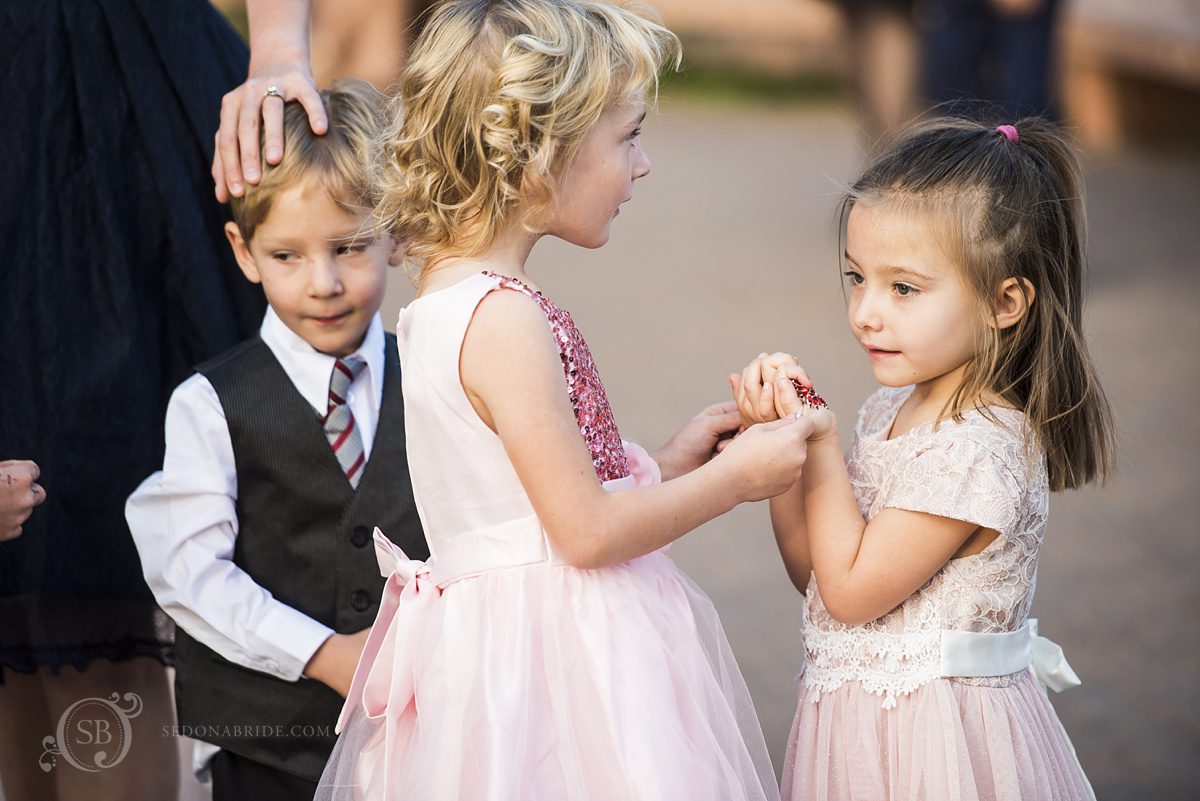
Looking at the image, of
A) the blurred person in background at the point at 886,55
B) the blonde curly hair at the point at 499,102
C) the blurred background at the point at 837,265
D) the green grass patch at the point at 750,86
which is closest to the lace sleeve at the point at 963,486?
the blurred background at the point at 837,265

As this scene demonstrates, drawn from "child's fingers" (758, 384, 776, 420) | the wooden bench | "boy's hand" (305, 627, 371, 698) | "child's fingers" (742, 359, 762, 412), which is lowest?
"boy's hand" (305, 627, 371, 698)

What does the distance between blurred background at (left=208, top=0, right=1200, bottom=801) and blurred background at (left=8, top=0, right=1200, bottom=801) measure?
0.04ft

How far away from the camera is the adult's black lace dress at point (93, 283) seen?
2.16 m

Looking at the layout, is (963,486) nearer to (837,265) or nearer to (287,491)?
(287,491)

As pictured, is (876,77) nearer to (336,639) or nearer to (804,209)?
(804,209)

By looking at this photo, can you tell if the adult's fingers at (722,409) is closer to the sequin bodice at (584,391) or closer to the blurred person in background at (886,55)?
the sequin bodice at (584,391)

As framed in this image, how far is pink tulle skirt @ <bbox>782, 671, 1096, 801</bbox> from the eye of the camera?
72.1 inches

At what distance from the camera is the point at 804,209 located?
352 inches

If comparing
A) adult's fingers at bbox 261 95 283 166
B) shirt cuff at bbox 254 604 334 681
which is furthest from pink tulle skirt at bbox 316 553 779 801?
adult's fingers at bbox 261 95 283 166

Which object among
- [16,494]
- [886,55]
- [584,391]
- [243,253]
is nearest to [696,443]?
[584,391]

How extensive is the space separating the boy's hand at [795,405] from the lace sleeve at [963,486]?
0.44 feet

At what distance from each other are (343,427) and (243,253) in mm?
319

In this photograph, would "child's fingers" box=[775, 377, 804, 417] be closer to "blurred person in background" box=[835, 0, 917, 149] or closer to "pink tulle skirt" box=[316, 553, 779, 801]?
"pink tulle skirt" box=[316, 553, 779, 801]

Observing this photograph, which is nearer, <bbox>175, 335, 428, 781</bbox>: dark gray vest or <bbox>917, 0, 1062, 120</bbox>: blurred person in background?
<bbox>175, 335, 428, 781</bbox>: dark gray vest
